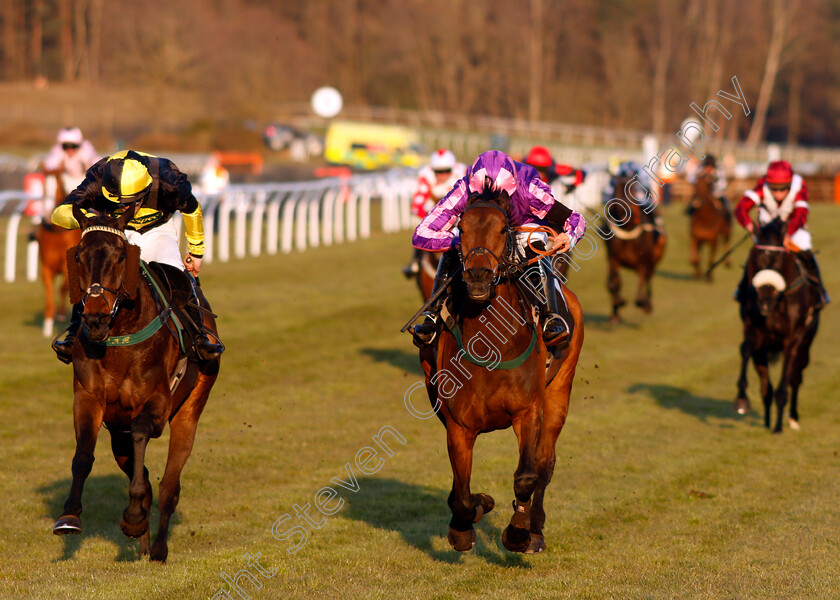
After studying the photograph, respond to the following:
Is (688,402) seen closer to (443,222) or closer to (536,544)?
(536,544)

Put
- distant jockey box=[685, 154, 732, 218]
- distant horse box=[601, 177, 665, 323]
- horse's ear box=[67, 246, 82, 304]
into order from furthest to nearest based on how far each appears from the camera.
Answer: distant jockey box=[685, 154, 732, 218] → distant horse box=[601, 177, 665, 323] → horse's ear box=[67, 246, 82, 304]

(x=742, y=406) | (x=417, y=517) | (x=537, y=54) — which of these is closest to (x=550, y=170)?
(x=742, y=406)

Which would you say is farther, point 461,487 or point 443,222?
point 443,222

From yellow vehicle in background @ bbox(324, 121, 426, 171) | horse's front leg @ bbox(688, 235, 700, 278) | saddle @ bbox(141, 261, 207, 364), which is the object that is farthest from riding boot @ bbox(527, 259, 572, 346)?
yellow vehicle in background @ bbox(324, 121, 426, 171)

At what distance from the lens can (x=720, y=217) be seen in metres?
18.2

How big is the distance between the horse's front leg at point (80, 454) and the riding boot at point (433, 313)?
4.82ft

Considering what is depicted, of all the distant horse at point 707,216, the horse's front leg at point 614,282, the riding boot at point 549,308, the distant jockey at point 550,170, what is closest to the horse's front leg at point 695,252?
the distant horse at point 707,216

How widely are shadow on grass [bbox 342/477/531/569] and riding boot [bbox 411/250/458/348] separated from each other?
1.13 meters

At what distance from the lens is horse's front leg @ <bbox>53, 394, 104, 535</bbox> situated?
4613mm

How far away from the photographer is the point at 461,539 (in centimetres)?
514

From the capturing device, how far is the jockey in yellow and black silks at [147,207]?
A: 17.0 feet

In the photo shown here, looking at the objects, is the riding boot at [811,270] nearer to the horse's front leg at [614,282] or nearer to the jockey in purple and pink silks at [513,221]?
the jockey in purple and pink silks at [513,221]

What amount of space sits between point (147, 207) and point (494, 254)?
6.02 ft

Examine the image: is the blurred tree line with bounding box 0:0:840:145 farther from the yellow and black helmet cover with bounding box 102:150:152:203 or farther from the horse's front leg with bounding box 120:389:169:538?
the horse's front leg with bounding box 120:389:169:538
